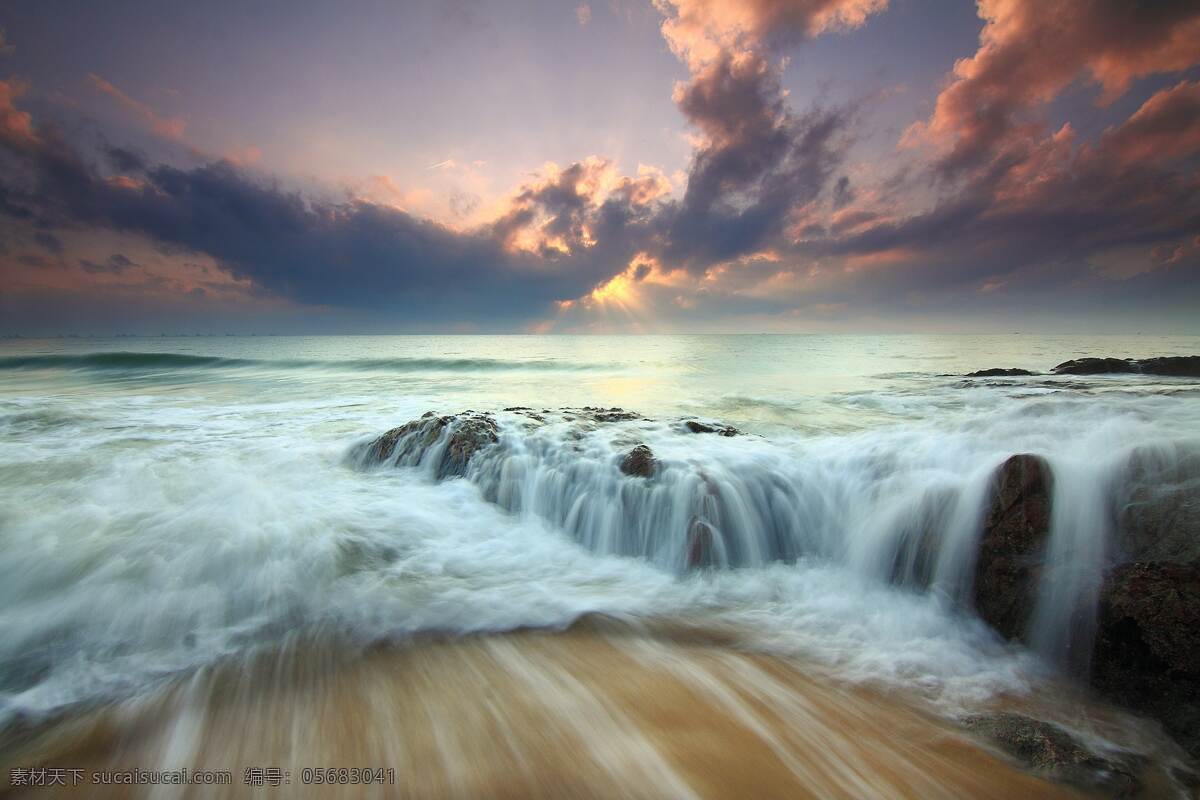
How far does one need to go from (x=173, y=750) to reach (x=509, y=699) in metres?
1.72

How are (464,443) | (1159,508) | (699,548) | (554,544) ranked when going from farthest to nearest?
(464,443) < (554,544) < (699,548) < (1159,508)

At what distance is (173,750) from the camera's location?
2.45m

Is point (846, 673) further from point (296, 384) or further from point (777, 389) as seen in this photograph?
point (296, 384)

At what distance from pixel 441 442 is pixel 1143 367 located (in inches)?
798

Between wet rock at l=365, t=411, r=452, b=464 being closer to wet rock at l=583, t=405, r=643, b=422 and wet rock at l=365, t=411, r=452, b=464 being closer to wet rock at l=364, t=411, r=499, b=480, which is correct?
wet rock at l=364, t=411, r=499, b=480

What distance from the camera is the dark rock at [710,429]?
7.34 metres

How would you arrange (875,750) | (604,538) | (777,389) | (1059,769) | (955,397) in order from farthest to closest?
(777,389) < (955,397) < (604,538) < (875,750) < (1059,769)

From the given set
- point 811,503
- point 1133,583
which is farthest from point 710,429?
point 1133,583

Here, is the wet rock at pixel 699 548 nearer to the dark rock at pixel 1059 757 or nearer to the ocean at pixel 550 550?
the ocean at pixel 550 550

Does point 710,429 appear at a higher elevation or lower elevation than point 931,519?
higher

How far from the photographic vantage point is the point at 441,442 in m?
7.05

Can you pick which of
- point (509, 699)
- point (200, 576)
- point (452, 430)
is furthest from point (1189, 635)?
point (452, 430)

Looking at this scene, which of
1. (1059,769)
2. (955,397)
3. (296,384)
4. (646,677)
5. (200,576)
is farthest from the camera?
(296,384)

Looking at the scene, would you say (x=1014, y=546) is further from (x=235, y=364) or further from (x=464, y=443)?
(x=235, y=364)
